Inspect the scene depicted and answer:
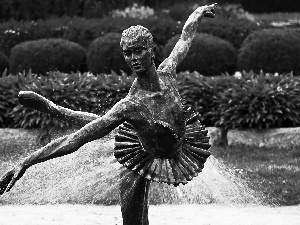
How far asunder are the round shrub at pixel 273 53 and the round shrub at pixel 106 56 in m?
1.94

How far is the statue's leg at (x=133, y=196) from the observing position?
471cm

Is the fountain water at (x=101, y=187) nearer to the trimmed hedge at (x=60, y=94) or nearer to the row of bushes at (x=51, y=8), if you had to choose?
the trimmed hedge at (x=60, y=94)

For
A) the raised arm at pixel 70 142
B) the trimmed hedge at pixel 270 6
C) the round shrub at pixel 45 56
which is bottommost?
the trimmed hedge at pixel 270 6

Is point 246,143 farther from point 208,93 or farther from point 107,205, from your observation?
point 107,205

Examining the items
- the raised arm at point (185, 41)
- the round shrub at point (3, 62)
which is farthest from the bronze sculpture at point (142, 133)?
the round shrub at point (3, 62)

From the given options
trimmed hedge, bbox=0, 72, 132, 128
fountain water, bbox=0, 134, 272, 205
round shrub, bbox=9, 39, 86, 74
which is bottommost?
round shrub, bbox=9, 39, 86, 74

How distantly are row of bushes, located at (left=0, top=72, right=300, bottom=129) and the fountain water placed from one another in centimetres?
148

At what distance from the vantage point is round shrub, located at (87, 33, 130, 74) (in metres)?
12.7

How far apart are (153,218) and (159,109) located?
2190 millimetres

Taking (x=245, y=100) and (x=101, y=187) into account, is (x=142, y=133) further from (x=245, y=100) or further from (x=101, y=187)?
(x=245, y=100)

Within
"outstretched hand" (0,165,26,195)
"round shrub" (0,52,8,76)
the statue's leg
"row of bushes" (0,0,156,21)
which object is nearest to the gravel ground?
the statue's leg

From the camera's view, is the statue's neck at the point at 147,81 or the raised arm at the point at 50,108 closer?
the statue's neck at the point at 147,81

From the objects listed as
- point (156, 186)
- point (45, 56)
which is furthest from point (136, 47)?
point (45, 56)

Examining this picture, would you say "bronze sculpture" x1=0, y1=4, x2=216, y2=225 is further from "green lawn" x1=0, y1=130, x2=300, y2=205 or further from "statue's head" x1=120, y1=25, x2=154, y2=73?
"green lawn" x1=0, y1=130, x2=300, y2=205
